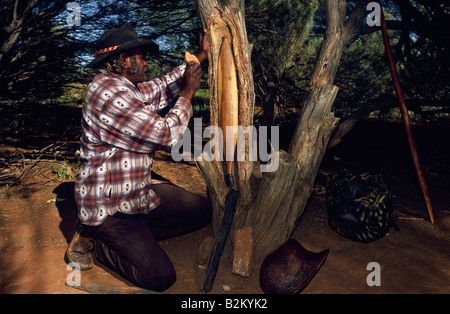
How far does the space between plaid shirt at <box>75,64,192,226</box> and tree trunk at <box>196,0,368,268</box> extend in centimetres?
42

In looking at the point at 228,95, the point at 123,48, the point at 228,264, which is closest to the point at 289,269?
the point at 228,264

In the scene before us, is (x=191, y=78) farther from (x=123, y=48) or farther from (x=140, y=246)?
(x=140, y=246)

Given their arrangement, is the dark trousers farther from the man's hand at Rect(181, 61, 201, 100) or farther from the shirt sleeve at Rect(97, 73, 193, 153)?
the man's hand at Rect(181, 61, 201, 100)

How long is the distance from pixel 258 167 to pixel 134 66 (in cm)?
122

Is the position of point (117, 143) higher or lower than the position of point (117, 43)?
lower

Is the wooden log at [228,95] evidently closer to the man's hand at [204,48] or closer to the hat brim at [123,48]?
the man's hand at [204,48]

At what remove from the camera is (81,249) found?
2.61m

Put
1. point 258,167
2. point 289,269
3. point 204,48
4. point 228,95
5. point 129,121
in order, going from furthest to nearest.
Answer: point 258,167, point 204,48, point 228,95, point 289,269, point 129,121

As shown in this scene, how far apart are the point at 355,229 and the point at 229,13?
1.98 metres

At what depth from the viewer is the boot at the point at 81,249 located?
8.35 feet

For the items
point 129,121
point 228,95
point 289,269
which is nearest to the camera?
point 129,121

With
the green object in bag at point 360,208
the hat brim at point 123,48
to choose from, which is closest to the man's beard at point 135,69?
the hat brim at point 123,48

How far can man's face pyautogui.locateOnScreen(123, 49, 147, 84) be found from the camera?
8.10 feet

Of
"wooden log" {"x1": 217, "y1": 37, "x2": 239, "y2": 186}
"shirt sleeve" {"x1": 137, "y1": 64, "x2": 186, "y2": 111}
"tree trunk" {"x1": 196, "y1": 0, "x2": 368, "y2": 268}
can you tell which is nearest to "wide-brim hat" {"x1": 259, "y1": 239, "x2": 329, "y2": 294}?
"tree trunk" {"x1": 196, "y1": 0, "x2": 368, "y2": 268}
